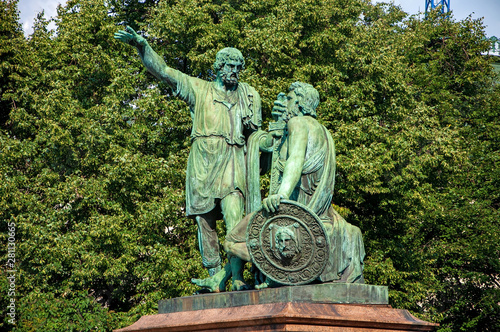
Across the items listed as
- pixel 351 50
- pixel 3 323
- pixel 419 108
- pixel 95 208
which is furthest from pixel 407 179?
pixel 3 323

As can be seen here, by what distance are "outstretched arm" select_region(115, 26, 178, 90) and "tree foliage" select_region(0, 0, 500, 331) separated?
32.3 ft

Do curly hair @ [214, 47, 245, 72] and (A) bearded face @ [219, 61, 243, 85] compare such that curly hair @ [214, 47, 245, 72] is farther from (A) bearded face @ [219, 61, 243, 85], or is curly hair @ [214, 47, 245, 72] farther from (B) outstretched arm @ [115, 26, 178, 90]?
(B) outstretched arm @ [115, 26, 178, 90]

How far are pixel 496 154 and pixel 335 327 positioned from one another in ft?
58.3

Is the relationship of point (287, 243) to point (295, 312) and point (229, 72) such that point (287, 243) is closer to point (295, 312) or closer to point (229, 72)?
point (295, 312)

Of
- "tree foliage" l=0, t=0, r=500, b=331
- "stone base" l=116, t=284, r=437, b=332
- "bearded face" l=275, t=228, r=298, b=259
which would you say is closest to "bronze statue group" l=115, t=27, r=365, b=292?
"bearded face" l=275, t=228, r=298, b=259

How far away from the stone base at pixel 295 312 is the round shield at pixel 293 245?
0.67 ft

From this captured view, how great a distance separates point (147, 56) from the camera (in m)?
9.09

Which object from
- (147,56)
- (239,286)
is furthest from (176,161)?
(239,286)

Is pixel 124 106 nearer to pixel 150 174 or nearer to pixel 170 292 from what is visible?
pixel 150 174

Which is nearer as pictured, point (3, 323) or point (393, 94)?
point (3, 323)

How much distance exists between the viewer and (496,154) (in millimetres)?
23328

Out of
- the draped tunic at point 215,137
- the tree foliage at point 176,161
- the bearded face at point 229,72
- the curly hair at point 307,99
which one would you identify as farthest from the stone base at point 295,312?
the tree foliage at point 176,161

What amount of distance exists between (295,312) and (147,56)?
3.83 metres

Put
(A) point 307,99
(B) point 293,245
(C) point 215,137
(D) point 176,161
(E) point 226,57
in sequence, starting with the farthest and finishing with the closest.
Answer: (D) point 176,161 → (E) point 226,57 → (C) point 215,137 → (A) point 307,99 → (B) point 293,245
